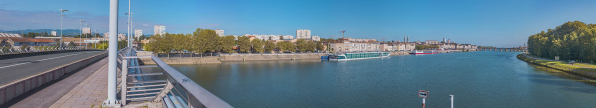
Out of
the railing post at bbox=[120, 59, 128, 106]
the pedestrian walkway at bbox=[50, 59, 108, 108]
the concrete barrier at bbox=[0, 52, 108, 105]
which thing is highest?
the railing post at bbox=[120, 59, 128, 106]

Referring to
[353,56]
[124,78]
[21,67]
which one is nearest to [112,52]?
[124,78]

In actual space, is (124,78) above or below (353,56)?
above

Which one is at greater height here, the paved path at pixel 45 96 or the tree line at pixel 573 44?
the tree line at pixel 573 44

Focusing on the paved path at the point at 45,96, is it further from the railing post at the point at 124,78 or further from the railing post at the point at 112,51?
the railing post at the point at 124,78

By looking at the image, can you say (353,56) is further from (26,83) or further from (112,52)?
(112,52)

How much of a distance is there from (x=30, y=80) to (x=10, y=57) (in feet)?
53.0

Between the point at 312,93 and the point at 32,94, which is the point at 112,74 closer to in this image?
the point at 32,94

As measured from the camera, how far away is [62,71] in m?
9.02

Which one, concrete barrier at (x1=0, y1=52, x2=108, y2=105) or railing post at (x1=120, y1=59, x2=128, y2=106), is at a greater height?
railing post at (x1=120, y1=59, x2=128, y2=106)

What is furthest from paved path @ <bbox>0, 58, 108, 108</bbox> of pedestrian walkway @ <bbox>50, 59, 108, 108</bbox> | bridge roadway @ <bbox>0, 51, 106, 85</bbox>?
bridge roadway @ <bbox>0, 51, 106, 85</bbox>

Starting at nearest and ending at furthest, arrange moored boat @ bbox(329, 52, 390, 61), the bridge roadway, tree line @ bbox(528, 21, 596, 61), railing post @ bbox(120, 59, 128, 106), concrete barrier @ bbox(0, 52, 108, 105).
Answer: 1. railing post @ bbox(120, 59, 128, 106)
2. concrete barrier @ bbox(0, 52, 108, 105)
3. the bridge roadway
4. tree line @ bbox(528, 21, 596, 61)
5. moored boat @ bbox(329, 52, 390, 61)

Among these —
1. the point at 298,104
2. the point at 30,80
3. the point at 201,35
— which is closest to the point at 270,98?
the point at 298,104

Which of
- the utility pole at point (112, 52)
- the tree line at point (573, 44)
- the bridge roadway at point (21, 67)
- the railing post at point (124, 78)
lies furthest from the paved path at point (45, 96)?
the tree line at point (573, 44)

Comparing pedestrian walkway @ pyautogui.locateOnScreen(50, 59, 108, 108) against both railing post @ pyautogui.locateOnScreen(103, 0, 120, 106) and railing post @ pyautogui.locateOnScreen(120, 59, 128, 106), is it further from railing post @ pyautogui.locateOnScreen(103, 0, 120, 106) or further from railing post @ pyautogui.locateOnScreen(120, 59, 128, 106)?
railing post @ pyautogui.locateOnScreen(120, 59, 128, 106)
